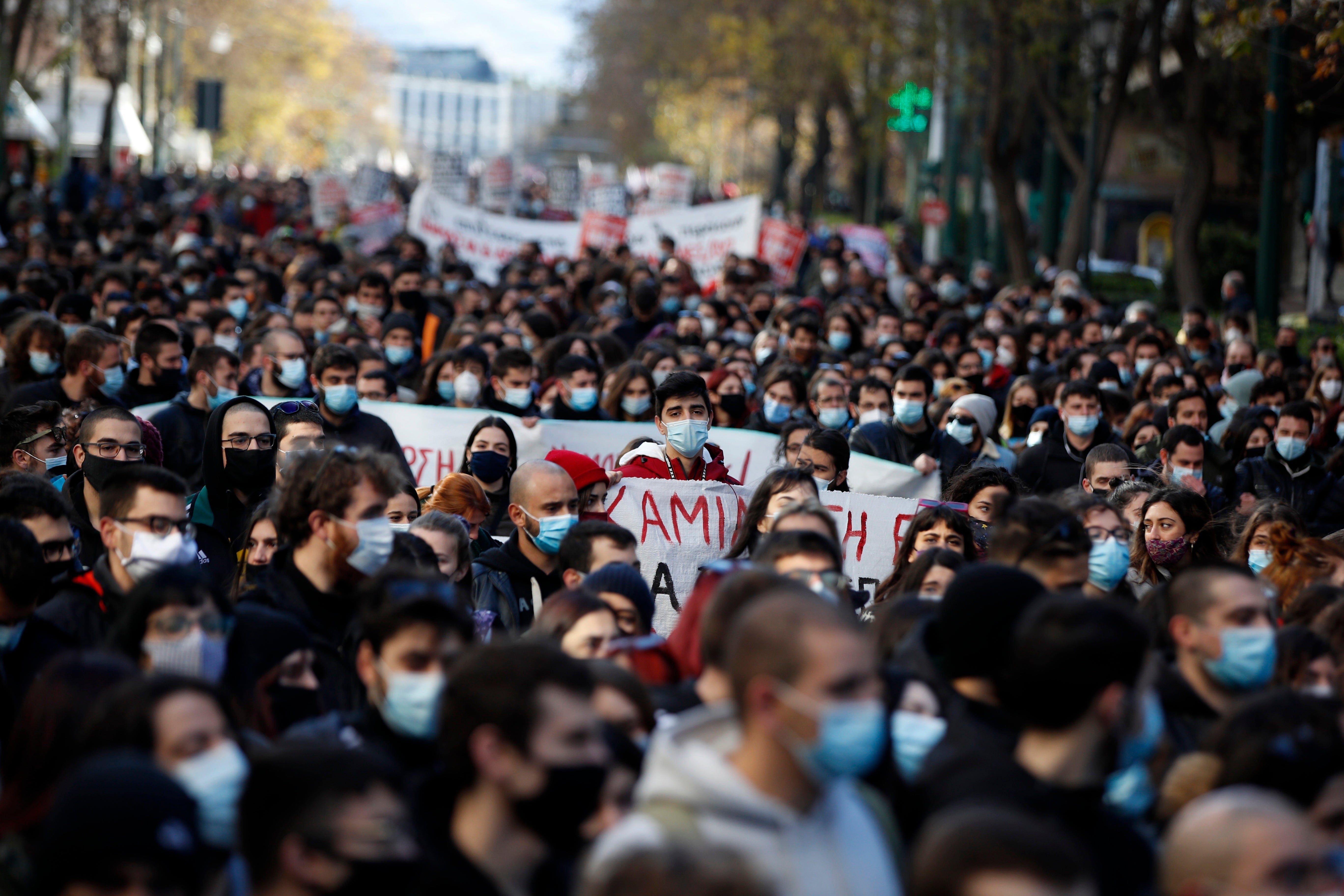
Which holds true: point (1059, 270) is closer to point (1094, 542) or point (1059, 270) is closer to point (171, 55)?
point (1094, 542)

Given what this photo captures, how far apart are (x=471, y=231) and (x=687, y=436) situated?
14115mm

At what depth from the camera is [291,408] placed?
24.9 ft

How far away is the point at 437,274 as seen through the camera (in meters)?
17.9

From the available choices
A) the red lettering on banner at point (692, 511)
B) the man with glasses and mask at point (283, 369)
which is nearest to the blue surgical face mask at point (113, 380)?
the man with glasses and mask at point (283, 369)

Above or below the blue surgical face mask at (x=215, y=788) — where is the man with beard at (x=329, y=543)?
above

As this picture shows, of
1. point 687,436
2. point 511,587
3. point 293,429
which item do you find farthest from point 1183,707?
point 293,429

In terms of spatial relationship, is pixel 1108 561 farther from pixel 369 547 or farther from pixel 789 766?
pixel 789 766

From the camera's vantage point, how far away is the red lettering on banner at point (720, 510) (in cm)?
739

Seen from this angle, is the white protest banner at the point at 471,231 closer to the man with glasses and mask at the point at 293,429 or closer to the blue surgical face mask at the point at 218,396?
the blue surgical face mask at the point at 218,396

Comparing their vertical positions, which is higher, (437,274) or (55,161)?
(55,161)

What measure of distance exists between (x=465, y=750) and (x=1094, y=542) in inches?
121

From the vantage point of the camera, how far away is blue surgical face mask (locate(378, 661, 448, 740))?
3.80 m

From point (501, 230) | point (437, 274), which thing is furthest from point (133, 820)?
point (501, 230)

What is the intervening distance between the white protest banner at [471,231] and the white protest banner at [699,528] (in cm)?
1401
